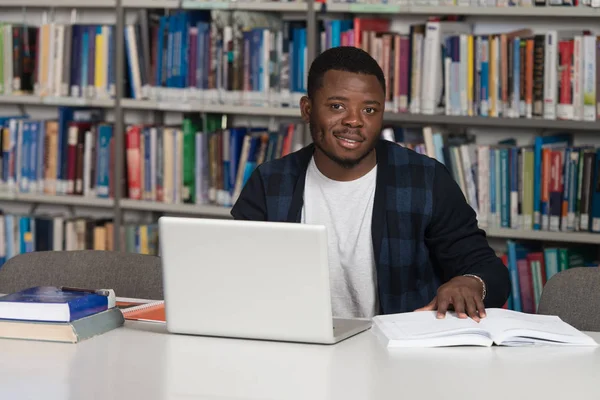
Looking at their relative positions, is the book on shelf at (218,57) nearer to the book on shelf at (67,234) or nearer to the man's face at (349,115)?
the book on shelf at (67,234)

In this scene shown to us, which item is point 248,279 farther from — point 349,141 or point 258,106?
point 258,106

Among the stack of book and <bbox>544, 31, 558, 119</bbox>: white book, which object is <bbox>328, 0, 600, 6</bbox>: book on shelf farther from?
the stack of book

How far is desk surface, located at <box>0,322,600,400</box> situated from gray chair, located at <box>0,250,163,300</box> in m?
0.45

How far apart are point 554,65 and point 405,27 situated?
0.70 metres

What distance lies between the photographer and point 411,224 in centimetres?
224

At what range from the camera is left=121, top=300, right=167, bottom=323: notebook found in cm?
185

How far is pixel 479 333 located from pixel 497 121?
1.66 meters

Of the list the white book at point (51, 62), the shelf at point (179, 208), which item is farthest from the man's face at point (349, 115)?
the white book at point (51, 62)

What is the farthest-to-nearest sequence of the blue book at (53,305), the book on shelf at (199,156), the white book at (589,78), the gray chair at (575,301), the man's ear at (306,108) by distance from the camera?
the book on shelf at (199,156)
the white book at (589,78)
the man's ear at (306,108)
the gray chair at (575,301)
the blue book at (53,305)

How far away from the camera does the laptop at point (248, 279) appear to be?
1602mm

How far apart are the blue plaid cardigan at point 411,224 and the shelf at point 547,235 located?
1.00 metres

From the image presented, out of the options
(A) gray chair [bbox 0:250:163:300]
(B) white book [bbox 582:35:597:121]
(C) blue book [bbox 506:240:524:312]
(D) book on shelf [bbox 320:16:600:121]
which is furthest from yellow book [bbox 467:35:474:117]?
(A) gray chair [bbox 0:250:163:300]

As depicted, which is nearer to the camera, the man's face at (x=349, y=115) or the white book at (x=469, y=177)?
the man's face at (x=349, y=115)

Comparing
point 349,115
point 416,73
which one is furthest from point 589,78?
point 349,115
